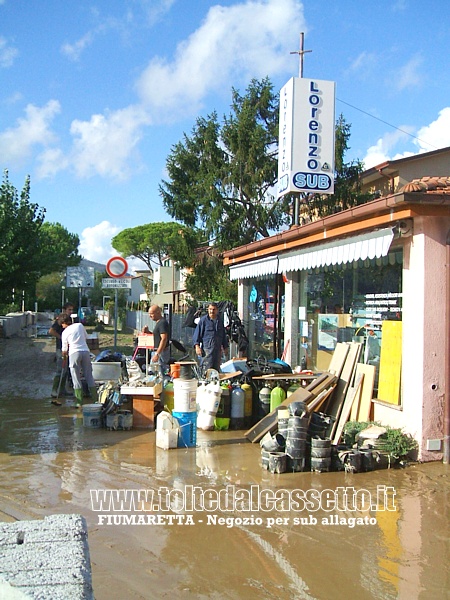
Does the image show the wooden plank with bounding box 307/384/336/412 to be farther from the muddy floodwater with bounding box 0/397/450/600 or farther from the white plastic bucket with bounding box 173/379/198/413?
the white plastic bucket with bounding box 173/379/198/413

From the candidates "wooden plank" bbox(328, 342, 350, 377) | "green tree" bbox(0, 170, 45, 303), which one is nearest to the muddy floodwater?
"wooden plank" bbox(328, 342, 350, 377)

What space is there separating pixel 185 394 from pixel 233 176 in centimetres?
1954

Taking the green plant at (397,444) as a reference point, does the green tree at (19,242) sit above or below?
above

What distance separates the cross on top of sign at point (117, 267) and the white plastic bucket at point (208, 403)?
4.60 metres

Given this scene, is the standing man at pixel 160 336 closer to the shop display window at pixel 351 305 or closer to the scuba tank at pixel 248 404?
the scuba tank at pixel 248 404

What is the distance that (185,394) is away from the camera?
314 inches

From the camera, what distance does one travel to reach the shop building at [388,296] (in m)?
7.25

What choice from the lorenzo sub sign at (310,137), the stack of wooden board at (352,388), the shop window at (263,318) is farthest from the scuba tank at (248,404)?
the lorenzo sub sign at (310,137)

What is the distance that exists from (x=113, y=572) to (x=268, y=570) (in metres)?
1.10

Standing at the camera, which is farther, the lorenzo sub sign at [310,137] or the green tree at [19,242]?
the green tree at [19,242]

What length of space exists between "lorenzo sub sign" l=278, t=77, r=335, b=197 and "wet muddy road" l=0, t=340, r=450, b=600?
267 inches

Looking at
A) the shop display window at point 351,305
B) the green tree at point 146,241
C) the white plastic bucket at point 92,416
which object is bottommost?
the white plastic bucket at point 92,416

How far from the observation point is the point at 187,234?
26.9m

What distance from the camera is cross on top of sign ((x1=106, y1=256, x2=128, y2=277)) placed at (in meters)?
12.8
